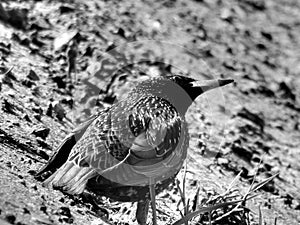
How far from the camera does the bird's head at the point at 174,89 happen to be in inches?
248

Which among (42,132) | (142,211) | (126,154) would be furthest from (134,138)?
(42,132)

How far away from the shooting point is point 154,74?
30.4 ft

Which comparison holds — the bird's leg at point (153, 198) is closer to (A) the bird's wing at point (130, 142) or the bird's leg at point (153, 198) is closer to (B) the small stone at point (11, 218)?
(A) the bird's wing at point (130, 142)

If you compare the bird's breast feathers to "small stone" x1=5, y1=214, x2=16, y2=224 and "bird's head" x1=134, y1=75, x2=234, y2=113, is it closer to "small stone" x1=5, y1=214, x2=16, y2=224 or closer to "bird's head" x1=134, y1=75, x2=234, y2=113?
"bird's head" x1=134, y1=75, x2=234, y2=113

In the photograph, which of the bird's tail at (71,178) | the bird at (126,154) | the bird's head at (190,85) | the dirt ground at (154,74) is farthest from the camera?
the bird's head at (190,85)

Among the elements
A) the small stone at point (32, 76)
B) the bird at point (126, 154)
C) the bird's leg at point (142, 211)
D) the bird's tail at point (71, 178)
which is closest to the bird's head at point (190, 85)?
the bird at point (126, 154)

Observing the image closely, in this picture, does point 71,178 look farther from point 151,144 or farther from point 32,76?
point 32,76

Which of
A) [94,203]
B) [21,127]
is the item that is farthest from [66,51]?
[94,203]

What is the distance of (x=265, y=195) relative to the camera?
7.63 m

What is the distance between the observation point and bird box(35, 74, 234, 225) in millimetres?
5332

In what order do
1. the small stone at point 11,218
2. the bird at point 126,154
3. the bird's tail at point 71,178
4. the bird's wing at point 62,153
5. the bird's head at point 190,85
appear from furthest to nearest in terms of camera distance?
the bird's head at point 190,85 → the bird's wing at point 62,153 → the bird at point 126,154 → the bird's tail at point 71,178 → the small stone at point 11,218

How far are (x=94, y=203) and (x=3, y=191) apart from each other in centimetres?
135

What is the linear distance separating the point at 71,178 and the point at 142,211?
82 centimetres

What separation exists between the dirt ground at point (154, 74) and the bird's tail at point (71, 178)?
11cm
